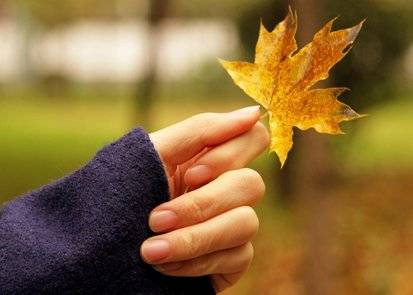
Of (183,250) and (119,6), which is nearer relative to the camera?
(183,250)

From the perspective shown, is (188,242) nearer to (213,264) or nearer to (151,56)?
(213,264)

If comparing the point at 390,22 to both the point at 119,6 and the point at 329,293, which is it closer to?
the point at 329,293

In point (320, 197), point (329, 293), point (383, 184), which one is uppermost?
point (320, 197)

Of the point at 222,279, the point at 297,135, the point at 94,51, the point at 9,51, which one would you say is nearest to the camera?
the point at 222,279

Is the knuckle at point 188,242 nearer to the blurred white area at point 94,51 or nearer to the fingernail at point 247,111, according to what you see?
the fingernail at point 247,111

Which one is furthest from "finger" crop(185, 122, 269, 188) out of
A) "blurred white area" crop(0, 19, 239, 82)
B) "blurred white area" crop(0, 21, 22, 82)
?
"blurred white area" crop(0, 21, 22, 82)

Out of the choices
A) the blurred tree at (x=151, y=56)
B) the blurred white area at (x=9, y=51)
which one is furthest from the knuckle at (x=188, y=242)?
the blurred white area at (x=9, y=51)

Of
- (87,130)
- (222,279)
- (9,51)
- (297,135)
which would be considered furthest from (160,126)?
(222,279)

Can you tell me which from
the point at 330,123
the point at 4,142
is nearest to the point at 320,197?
the point at 330,123
